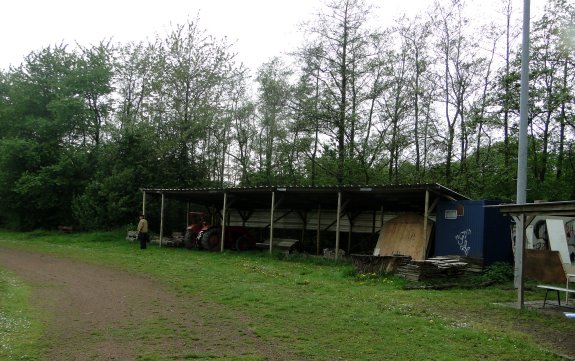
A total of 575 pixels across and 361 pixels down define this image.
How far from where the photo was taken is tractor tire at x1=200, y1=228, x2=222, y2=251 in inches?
892

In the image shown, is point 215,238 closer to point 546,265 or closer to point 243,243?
point 243,243

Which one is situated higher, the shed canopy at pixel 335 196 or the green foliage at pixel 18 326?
the shed canopy at pixel 335 196

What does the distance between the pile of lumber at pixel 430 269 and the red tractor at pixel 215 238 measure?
34.5 ft

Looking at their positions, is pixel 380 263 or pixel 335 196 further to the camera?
pixel 335 196

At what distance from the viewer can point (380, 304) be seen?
33.7ft

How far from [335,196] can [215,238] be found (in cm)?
624

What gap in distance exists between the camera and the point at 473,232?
51.3 ft

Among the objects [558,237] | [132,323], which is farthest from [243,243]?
[132,323]

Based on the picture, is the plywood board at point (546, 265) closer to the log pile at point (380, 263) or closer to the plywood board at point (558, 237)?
the plywood board at point (558, 237)

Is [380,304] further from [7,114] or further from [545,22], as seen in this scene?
[7,114]

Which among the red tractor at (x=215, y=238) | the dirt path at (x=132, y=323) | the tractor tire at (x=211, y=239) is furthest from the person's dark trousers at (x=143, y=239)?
the dirt path at (x=132, y=323)

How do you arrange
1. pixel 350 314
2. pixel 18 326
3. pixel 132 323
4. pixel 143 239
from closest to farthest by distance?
1. pixel 18 326
2. pixel 132 323
3. pixel 350 314
4. pixel 143 239

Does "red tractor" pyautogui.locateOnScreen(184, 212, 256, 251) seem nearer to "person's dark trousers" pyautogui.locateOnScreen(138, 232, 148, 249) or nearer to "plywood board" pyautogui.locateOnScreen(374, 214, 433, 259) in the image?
"person's dark trousers" pyautogui.locateOnScreen(138, 232, 148, 249)

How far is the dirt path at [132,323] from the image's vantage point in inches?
247
